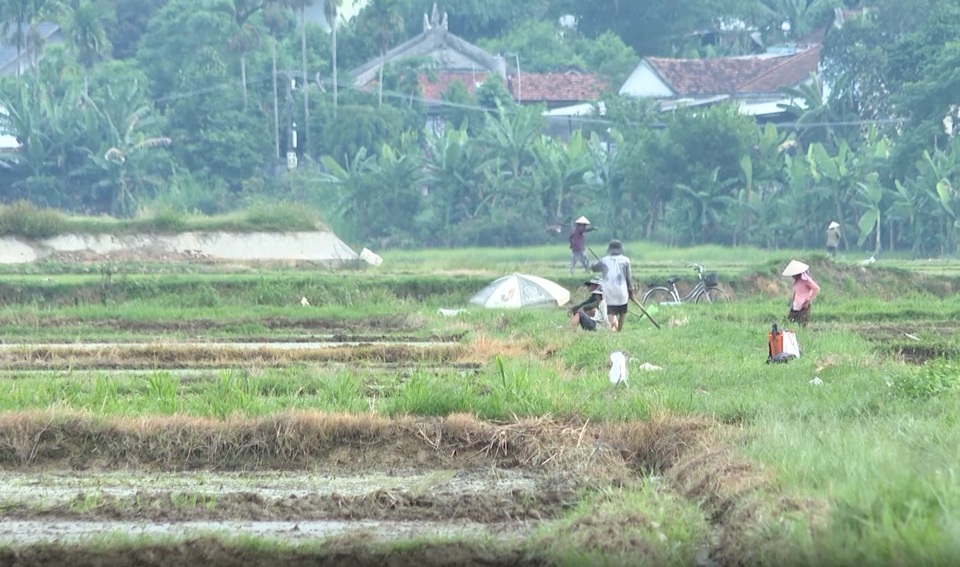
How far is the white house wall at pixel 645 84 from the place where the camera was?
45.0 m

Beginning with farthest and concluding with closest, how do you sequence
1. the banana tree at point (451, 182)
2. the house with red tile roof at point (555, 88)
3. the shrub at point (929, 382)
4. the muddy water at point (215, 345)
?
the house with red tile roof at point (555, 88) < the banana tree at point (451, 182) < the muddy water at point (215, 345) < the shrub at point (929, 382)

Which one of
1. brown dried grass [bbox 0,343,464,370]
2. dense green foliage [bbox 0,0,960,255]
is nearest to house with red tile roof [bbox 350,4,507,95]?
dense green foliage [bbox 0,0,960,255]

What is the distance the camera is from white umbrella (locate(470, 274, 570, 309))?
2062 cm

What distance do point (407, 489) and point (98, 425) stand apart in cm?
252

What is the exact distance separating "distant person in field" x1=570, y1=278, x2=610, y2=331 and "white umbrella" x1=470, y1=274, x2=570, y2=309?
4075 mm

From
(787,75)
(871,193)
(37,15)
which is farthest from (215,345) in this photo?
(787,75)

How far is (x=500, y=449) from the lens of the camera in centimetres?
973

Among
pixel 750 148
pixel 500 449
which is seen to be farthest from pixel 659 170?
pixel 500 449

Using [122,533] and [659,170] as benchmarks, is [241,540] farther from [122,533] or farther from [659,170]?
[659,170]

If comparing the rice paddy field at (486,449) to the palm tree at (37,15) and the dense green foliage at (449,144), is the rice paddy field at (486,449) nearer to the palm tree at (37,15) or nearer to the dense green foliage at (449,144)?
the dense green foliage at (449,144)

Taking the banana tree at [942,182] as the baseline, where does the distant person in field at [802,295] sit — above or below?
below

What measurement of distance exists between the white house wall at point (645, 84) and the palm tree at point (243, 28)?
12.4 meters

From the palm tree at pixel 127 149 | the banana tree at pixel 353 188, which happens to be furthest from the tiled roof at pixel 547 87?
the palm tree at pixel 127 149

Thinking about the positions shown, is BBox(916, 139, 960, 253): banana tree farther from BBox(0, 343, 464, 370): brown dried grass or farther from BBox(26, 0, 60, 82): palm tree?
BBox(26, 0, 60, 82): palm tree
